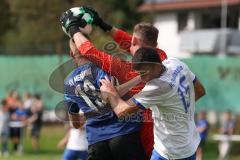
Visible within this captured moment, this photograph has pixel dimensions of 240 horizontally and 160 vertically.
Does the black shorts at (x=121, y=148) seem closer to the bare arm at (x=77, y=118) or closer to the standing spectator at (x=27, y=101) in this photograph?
the bare arm at (x=77, y=118)

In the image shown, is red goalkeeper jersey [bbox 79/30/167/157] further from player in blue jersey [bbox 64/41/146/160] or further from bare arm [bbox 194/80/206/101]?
bare arm [bbox 194/80/206/101]

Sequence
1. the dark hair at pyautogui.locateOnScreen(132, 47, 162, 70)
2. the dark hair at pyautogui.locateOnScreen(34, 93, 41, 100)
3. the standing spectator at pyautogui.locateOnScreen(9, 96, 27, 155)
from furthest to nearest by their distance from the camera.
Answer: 1. the dark hair at pyautogui.locateOnScreen(34, 93, 41, 100)
2. the standing spectator at pyautogui.locateOnScreen(9, 96, 27, 155)
3. the dark hair at pyautogui.locateOnScreen(132, 47, 162, 70)

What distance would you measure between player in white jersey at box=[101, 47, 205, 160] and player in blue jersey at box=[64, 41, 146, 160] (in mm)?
436

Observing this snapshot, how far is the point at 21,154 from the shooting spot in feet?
77.3

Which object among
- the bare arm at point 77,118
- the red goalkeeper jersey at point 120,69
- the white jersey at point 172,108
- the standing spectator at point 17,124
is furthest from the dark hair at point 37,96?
the white jersey at point 172,108

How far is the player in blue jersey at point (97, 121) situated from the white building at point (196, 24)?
35.8 m

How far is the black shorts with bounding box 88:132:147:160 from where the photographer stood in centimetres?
795

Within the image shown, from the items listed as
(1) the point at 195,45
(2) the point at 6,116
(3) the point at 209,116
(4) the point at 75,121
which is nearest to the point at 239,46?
(1) the point at 195,45

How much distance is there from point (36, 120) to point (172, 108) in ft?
60.9

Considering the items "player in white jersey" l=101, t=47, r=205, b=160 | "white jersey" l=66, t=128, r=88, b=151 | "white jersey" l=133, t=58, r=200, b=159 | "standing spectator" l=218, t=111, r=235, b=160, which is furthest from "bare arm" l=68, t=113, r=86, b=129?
"standing spectator" l=218, t=111, r=235, b=160

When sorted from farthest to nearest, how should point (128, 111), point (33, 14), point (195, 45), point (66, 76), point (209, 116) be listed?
1. point (195, 45)
2. point (33, 14)
3. point (209, 116)
4. point (66, 76)
5. point (128, 111)

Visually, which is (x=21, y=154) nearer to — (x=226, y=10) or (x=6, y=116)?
(x=6, y=116)

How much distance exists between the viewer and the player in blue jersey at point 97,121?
7.73 metres

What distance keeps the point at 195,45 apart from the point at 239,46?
368 cm
